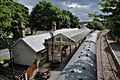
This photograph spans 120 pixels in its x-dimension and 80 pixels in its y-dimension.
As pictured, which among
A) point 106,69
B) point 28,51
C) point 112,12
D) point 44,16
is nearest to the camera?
point 112,12

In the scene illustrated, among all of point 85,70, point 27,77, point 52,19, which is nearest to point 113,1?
point 85,70

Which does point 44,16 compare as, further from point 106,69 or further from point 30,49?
point 106,69

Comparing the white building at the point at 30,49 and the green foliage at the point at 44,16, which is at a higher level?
the green foliage at the point at 44,16

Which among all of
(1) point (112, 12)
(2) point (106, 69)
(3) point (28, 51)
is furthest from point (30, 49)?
(1) point (112, 12)

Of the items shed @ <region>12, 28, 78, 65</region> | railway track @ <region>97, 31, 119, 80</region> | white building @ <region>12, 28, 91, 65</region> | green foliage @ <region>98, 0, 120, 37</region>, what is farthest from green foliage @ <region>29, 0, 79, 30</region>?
green foliage @ <region>98, 0, 120, 37</region>

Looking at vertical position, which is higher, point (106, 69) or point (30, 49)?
point (30, 49)

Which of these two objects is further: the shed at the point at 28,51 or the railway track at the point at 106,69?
the shed at the point at 28,51

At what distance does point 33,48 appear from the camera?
28.4 meters

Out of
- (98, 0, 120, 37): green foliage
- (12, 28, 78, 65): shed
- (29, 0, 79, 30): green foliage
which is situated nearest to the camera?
(98, 0, 120, 37): green foliage

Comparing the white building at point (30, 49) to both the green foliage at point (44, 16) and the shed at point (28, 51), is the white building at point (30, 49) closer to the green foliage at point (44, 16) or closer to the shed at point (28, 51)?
the shed at point (28, 51)

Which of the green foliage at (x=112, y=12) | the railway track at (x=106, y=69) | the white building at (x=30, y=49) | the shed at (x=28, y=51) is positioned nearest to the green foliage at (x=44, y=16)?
the white building at (x=30, y=49)

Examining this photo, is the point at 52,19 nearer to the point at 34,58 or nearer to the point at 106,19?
the point at 34,58

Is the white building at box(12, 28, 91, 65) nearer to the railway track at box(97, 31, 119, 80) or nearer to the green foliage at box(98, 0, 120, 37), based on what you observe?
the railway track at box(97, 31, 119, 80)

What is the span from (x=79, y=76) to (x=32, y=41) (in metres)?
21.3
